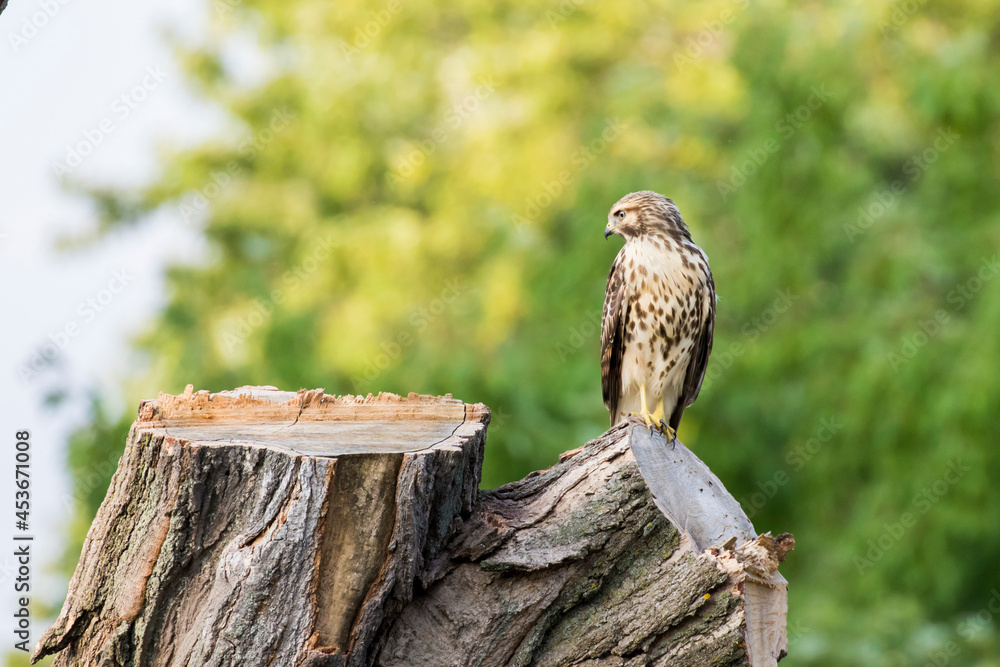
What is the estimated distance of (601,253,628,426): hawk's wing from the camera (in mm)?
4160

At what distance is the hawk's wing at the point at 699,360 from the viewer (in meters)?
4.16

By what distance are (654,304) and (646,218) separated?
38 cm

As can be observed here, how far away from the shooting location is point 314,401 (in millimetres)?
2664

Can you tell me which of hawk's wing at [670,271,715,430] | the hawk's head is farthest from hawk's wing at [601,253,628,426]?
hawk's wing at [670,271,715,430]

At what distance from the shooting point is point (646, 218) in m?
4.13

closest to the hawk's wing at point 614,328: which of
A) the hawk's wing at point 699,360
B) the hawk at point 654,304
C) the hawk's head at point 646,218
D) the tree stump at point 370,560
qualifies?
the hawk at point 654,304

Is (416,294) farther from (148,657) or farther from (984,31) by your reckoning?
(148,657)

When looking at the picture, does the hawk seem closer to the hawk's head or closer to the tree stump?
the hawk's head

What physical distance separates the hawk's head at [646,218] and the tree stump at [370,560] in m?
1.64

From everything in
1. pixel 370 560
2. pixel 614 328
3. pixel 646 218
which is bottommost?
pixel 370 560

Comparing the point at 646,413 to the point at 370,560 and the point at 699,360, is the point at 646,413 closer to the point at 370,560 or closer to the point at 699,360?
the point at 699,360

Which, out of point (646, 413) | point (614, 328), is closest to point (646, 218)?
point (614, 328)

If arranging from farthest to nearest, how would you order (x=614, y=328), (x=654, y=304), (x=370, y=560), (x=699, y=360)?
(x=699, y=360) < (x=614, y=328) < (x=654, y=304) < (x=370, y=560)

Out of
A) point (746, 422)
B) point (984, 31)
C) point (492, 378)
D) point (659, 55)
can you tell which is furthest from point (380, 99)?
point (984, 31)
